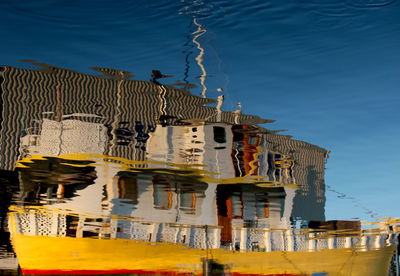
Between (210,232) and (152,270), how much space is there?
252 millimetres

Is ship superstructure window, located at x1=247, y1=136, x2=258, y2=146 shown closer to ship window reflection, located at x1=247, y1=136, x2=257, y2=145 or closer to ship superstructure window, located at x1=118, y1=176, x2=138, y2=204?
ship window reflection, located at x1=247, y1=136, x2=257, y2=145

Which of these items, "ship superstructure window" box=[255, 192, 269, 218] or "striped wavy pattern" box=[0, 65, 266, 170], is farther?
"ship superstructure window" box=[255, 192, 269, 218]

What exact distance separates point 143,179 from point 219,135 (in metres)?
0.29

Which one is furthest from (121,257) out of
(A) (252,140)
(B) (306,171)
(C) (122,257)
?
(B) (306,171)

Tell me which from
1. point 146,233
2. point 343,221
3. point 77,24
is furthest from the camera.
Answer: point 343,221

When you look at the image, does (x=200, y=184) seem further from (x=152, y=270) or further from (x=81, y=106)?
(x=81, y=106)

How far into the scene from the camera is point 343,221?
148 centimetres

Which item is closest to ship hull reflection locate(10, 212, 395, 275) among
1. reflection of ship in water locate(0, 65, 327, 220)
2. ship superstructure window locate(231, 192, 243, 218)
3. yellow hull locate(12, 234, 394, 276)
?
yellow hull locate(12, 234, 394, 276)

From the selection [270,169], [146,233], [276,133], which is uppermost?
[276,133]

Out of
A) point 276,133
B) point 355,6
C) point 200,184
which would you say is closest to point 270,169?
point 276,133

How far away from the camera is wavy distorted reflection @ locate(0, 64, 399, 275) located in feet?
4.15

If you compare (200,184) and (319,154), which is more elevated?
(319,154)

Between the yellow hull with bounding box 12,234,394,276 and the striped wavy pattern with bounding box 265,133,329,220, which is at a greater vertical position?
the striped wavy pattern with bounding box 265,133,329,220

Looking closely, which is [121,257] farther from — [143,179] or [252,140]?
[252,140]
